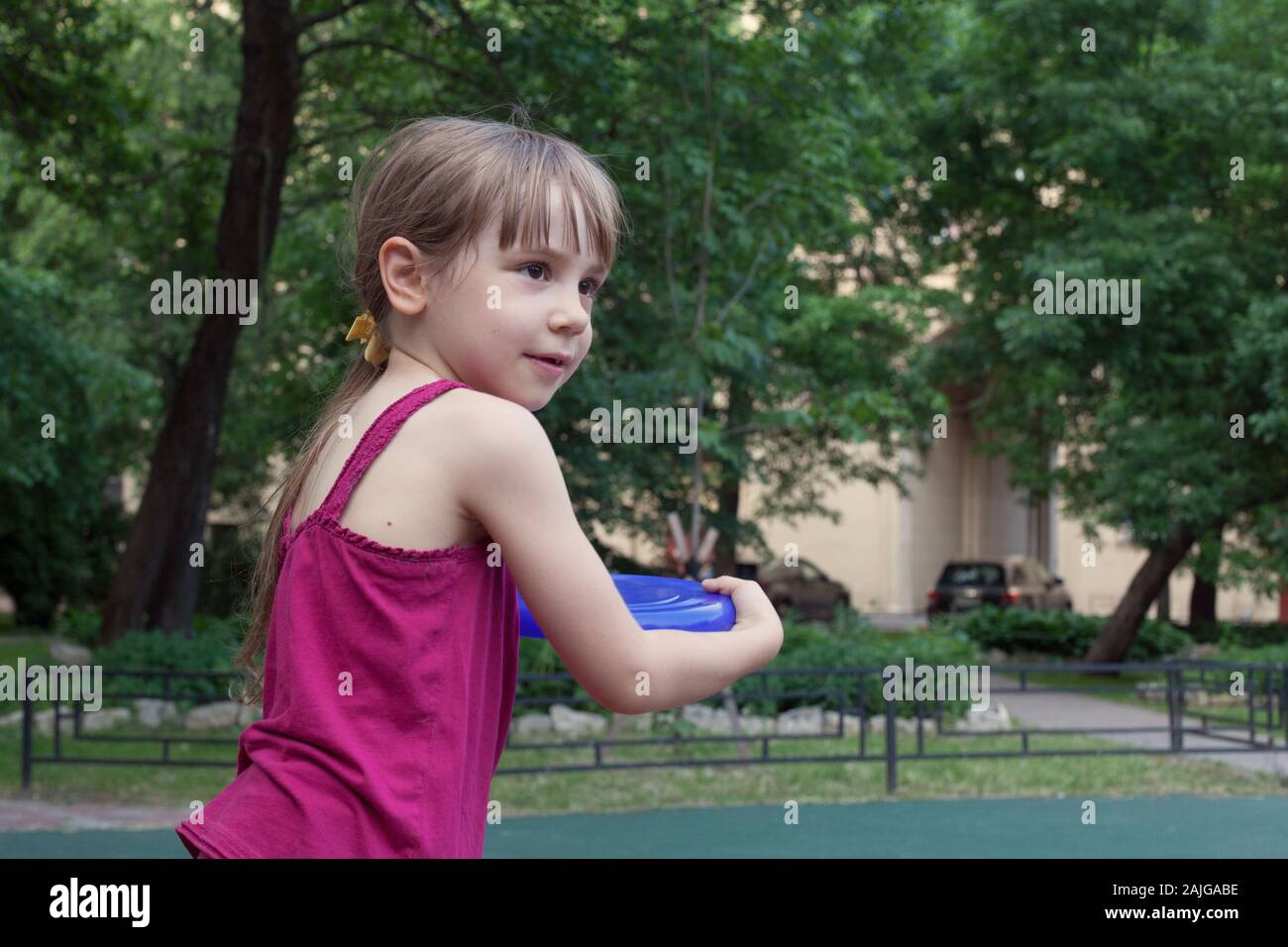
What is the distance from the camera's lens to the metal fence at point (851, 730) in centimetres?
1144

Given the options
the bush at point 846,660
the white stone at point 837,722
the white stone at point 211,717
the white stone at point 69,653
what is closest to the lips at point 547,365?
the bush at point 846,660

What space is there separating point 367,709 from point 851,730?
13.3 meters

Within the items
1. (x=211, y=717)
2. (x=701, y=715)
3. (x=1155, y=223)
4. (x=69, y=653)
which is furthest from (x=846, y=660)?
(x=69, y=653)

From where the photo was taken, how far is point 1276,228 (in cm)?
1883

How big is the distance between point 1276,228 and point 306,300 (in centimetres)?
1238

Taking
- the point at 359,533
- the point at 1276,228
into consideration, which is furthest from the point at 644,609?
the point at 1276,228

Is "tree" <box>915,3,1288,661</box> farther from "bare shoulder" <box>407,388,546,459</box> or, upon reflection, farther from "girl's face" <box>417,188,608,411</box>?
"bare shoulder" <box>407,388,546,459</box>

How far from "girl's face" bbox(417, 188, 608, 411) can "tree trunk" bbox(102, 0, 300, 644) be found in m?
14.0

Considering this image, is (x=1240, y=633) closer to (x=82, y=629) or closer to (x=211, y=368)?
(x=211, y=368)

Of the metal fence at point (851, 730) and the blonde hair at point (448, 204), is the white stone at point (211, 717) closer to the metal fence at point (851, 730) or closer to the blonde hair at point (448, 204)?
the metal fence at point (851, 730)

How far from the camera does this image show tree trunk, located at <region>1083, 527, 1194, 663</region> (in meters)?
21.3

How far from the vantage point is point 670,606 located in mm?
1536

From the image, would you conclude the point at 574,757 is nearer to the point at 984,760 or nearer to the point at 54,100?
the point at 984,760

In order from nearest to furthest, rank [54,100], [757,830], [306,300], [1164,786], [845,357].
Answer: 1. [757,830]
2. [1164,786]
3. [54,100]
4. [306,300]
5. [845,357]
